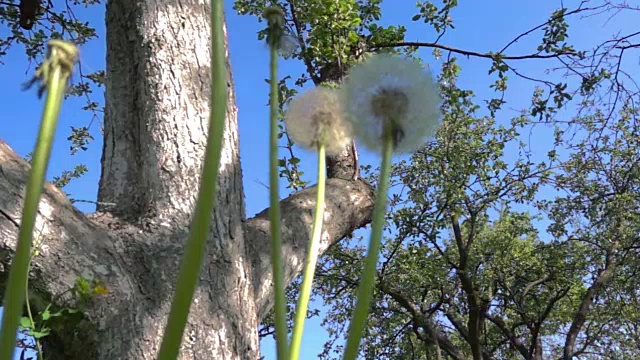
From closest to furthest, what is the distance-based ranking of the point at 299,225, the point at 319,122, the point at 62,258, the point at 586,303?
1. the point at 319,122
2. the point at 62,258
3. the point at 299,225
4. the point at 586,303

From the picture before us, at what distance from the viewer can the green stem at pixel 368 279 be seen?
0.37 m

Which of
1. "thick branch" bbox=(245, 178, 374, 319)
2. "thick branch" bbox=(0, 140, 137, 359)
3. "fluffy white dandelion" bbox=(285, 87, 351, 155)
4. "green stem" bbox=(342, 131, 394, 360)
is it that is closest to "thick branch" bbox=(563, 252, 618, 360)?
"thick branch" bbox=(245, 178, 374, 319)

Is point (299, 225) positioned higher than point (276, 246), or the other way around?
point (299, 225)

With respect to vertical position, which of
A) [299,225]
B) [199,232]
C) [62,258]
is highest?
[299,225]

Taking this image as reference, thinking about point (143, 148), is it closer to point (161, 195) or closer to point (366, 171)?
point (161, 195)

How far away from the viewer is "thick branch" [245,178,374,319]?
7.33ft

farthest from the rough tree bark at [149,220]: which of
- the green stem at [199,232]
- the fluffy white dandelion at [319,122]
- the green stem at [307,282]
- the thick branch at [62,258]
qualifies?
the green stem at [199,232]

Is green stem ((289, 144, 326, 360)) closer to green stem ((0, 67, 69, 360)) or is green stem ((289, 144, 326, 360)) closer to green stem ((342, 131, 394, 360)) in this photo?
green stem ((342, 131, 394, 360))

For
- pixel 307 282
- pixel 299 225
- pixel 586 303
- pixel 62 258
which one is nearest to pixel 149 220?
pixel 62 258

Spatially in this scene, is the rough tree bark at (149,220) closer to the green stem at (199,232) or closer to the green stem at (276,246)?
the green stem at (276,246)

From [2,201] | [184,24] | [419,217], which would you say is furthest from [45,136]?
[419,217]

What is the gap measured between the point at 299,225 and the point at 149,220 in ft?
2.90

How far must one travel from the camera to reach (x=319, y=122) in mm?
835

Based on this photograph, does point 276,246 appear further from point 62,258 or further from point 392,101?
point 62,258
